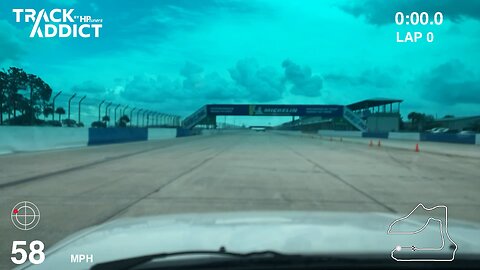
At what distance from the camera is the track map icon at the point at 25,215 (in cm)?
650

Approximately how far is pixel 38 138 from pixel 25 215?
696 inches

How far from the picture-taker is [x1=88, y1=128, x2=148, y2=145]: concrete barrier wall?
3120cm

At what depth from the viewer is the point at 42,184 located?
427 inches

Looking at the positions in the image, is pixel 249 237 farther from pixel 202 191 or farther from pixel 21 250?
pixel 202 191

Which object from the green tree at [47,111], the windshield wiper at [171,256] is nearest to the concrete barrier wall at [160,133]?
the green tree at [47,111]

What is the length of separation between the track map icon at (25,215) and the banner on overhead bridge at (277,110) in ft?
226

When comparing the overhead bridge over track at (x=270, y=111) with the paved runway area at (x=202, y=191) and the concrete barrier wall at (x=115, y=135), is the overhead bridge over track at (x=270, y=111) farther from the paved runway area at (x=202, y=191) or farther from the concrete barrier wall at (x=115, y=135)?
the paved runway area at (x=202, y=191)

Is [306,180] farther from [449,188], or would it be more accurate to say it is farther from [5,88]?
[5,88]

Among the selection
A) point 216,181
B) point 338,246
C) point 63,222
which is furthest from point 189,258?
point 216,181

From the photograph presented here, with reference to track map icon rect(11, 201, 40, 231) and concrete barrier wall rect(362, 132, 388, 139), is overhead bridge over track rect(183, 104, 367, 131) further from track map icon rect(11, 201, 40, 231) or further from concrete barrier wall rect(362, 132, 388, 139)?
track map icon rect(11, 201, 40, 231)

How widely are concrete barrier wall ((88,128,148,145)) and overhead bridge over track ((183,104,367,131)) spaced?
31556 mm

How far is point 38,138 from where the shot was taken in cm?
2383

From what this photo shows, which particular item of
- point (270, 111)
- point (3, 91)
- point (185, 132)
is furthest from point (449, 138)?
point (185, 132)

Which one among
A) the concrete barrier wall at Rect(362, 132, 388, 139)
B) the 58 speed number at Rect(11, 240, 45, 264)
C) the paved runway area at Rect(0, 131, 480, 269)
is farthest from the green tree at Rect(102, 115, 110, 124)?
the concrete barrier wall at Rect(362, 132, 388, 139)
